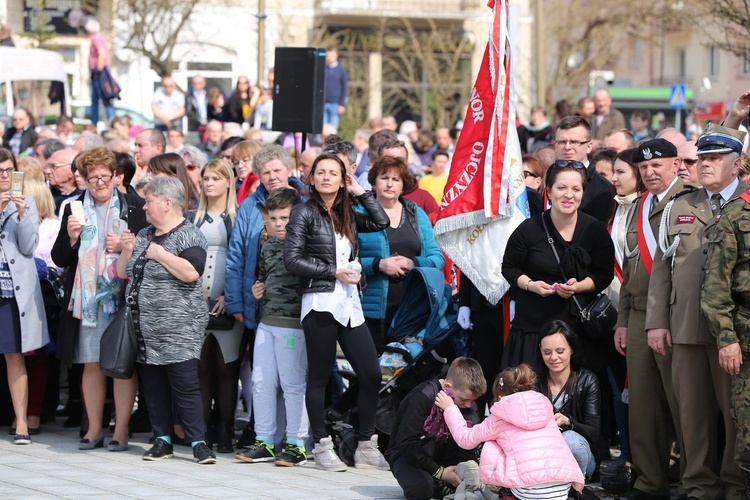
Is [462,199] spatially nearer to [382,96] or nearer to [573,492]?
[573,492]

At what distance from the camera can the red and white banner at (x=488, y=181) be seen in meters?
9.09

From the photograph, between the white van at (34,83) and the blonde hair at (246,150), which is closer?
the blonde hair at (246,150)

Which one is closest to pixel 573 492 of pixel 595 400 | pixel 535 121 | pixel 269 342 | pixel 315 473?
pixel 595 400

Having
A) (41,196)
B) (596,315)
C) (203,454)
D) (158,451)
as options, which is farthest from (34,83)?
(596,315)

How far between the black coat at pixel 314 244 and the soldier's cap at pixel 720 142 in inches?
96.8

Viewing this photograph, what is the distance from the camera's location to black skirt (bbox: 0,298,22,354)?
9.50m

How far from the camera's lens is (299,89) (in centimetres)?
1160

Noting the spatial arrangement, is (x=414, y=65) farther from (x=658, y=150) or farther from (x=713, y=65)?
(x=658, y=150)

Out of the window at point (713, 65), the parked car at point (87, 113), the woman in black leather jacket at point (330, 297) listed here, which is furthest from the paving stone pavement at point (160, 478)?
the window at point (713, 65)

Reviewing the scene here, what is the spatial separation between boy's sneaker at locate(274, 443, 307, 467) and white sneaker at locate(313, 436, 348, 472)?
0.65 ft

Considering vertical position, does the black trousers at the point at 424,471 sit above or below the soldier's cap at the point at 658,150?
below

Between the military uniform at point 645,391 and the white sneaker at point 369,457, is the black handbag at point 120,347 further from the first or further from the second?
the military uniform at point 645,391

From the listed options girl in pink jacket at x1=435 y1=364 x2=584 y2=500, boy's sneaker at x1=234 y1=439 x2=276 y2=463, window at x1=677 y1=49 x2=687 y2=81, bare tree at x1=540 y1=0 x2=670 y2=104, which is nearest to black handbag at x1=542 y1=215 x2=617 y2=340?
girl in pink jacket at x1=435 y1=364 x2=584 y2=500

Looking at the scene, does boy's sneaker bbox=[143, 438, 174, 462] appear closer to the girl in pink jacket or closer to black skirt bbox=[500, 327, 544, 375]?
black skirt bbox=[500, 327, 544, 375]
